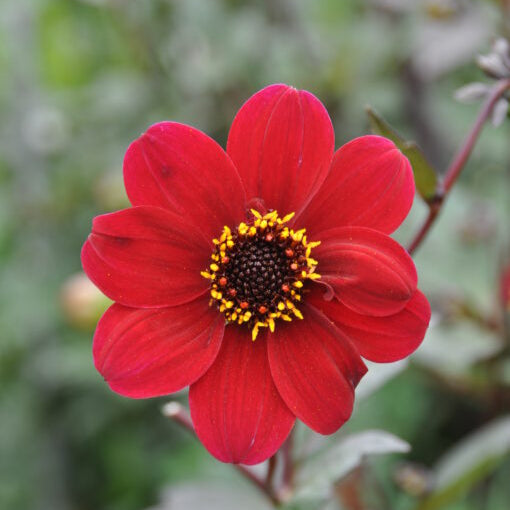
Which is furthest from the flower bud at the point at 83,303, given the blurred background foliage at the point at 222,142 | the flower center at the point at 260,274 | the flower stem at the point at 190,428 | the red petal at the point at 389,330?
the red petal at the point at 389,330

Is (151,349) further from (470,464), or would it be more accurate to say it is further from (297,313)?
(470,464)

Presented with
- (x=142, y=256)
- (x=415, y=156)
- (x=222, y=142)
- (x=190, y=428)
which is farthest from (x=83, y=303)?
(x=415, y=156)

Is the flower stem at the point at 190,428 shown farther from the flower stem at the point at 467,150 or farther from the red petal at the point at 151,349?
the flower stem at the point at 467,150

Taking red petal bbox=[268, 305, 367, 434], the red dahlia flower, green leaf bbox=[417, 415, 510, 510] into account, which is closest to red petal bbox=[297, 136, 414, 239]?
the red dahlia flower

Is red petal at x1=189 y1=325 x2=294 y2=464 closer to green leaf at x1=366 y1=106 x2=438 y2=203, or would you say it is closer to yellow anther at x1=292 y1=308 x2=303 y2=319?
yellow anther at x1=292 y1=308 x2=303 y2=319

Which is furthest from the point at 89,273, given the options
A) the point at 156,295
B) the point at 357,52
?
the point at 357,52

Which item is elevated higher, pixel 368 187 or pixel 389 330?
pixel 368 187
